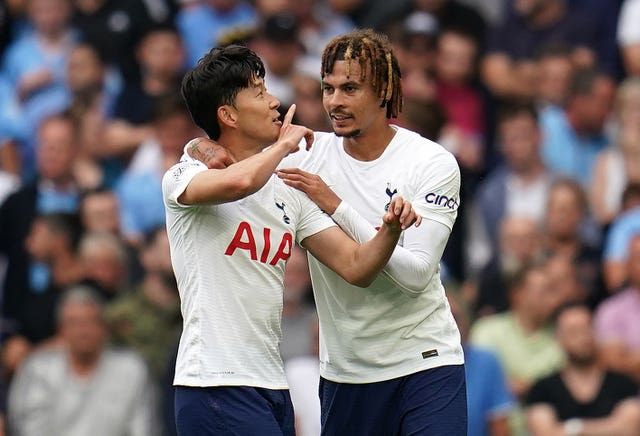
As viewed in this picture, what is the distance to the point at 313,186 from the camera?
6.49 m

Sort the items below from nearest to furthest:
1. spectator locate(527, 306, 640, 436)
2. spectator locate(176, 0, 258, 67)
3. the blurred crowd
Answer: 1. spectator locate(527, 306, 640, 436)
2. the blurred crowd
3. spectator locate(176, 0, 258, 67)

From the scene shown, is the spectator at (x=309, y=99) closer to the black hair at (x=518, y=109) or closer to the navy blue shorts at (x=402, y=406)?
the black hair at (x=518, y=109)

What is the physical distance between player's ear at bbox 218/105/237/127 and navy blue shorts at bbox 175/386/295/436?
1.07 metres

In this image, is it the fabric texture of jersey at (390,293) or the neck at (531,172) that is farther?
the neck at (531,172)

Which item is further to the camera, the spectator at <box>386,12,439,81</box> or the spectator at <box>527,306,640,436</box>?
the spectator at <box>386,12,439,81</box>

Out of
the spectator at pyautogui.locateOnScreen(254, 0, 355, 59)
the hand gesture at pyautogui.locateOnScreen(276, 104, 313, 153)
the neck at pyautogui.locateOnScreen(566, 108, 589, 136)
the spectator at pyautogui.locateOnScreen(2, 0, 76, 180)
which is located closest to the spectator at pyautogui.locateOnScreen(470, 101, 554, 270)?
the neck at pyautogui.locateOnScreen(566, 108, 589, 136)

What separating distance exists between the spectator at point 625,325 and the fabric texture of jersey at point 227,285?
4.67 metres

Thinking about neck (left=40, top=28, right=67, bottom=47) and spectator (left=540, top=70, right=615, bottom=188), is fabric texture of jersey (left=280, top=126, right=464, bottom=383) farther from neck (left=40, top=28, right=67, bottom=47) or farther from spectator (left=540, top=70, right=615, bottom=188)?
neck (left=40, top=28, right=67, bottom=47)

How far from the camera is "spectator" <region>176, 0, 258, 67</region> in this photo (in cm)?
1305

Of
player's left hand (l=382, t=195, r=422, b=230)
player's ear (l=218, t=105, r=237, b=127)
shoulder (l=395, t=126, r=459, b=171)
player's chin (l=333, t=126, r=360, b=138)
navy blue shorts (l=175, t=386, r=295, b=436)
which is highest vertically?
player's ear (l=218, t=105, r=237, b=127)

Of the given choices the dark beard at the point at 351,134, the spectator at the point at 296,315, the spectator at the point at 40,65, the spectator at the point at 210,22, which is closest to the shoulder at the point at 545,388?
the spectator at the point at 296,315

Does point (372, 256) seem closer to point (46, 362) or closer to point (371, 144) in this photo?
point (371, 144)

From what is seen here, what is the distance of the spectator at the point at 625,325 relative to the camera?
10.4m

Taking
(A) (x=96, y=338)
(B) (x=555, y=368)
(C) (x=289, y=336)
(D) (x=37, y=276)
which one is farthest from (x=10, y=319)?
(B) (x=555, y=368)
